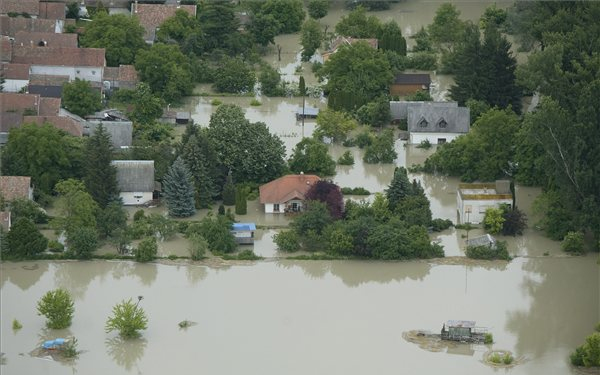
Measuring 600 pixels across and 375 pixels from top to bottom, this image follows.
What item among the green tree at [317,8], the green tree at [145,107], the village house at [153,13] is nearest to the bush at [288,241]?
the green tree at [145,107]

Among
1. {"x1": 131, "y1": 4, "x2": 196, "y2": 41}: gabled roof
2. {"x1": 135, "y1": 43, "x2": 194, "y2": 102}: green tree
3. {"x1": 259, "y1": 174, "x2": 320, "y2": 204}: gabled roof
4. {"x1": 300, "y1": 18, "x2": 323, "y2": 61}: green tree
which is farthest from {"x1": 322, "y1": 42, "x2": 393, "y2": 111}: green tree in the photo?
{"x1": 131, "y1": 4, "x2": 196, "y2": 41}: gabled roof

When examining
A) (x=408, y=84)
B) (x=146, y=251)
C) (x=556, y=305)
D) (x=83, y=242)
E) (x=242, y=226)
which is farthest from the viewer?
(x=408, y=84)

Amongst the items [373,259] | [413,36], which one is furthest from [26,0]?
[373,259]

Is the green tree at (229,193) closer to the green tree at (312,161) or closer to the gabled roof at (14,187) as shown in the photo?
the green tree at (312,161)

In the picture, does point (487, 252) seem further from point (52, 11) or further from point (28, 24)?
point (52, 11)

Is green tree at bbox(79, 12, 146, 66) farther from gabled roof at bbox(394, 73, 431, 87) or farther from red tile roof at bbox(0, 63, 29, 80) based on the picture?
gabled roof at bbox(394, 73, 431, 87)

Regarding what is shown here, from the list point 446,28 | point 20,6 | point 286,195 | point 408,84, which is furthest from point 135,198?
point 446,28

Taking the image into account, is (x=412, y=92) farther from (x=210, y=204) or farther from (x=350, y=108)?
(x=210, y=204)
